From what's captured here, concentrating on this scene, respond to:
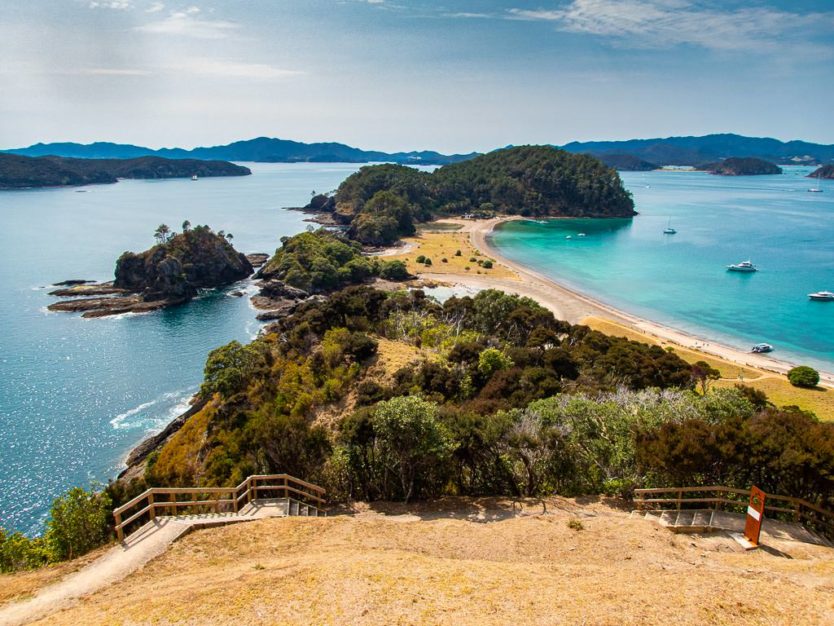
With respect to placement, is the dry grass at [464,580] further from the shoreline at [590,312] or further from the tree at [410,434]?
the shoreline at [590,312]

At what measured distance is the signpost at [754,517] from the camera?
12.8 metres

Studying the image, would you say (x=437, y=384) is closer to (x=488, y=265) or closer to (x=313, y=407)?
(x=313, y=407)

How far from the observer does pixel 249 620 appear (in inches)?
356

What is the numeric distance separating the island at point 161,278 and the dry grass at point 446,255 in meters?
35.2

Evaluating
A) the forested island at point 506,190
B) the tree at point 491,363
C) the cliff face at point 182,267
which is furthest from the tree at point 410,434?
the forested island at point 506,190

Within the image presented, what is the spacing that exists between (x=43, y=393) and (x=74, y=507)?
39617mm

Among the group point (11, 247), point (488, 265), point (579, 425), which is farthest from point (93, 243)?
A: point (579, 425)

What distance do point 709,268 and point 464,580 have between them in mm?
110596

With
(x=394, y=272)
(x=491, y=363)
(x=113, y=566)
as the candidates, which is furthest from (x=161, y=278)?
(x=113, y=566)

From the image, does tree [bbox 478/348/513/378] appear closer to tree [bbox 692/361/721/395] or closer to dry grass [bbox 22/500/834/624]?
tree [bbox 692/361/721/395]

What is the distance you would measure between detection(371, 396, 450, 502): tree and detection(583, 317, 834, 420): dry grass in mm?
→ 33782

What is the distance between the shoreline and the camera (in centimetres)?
5331

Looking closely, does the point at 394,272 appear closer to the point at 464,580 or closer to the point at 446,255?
the point at 446,255

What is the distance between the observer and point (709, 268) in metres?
102
